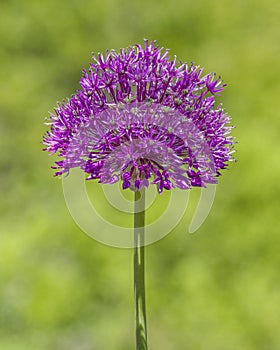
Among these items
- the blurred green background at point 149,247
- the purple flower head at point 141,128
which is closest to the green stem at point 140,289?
the purple flower head at point 141,128

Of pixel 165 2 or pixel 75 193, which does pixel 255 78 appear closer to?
pixel 165 2

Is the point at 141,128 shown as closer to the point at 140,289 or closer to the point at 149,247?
the point at 140,289

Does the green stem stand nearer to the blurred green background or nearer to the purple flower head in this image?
the purple flower head

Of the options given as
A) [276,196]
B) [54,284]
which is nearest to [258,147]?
[276,196]

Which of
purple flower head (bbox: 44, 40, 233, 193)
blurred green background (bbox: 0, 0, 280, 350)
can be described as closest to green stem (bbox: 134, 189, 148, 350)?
purple flower head (bbox: 44, 40, 233, 193)

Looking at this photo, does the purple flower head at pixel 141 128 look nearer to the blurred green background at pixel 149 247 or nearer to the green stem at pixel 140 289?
the green stem at pixel 140 289
